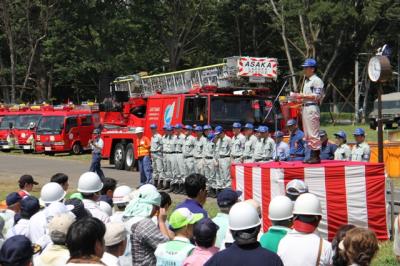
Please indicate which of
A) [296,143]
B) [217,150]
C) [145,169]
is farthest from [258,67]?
[296,143]

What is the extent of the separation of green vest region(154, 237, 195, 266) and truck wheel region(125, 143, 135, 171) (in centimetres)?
1703

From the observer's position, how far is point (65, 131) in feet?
102

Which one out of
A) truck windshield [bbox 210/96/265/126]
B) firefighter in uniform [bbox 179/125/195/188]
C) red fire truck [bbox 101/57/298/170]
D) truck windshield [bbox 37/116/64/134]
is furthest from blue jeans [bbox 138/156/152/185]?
truck windshield [bbox 37/116/64/134]

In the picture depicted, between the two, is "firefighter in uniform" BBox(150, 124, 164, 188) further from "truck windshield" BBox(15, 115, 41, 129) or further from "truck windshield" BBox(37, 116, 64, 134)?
"truck windshield" BBox(15, 115, 41, 129)

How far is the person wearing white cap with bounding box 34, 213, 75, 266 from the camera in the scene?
4.99m

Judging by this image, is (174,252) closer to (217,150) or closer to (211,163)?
(217,150)

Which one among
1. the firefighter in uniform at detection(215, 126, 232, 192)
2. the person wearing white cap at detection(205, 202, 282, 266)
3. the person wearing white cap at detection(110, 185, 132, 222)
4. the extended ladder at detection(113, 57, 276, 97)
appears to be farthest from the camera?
the extended ladder at detection(113, 57, 276, 97)

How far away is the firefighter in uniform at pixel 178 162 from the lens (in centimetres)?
1741

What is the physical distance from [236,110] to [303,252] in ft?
43.0

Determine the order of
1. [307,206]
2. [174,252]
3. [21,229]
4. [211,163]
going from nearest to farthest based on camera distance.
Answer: [174,252] < [307,206] < [21,229] < [211,163]

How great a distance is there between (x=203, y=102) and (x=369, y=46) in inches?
1324

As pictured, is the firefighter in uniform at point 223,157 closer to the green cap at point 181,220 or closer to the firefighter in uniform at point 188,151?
the firefighter in uniform at point 188,151

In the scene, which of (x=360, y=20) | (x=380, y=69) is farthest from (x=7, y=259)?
(x=360, y=20)

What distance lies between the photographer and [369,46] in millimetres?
48688
